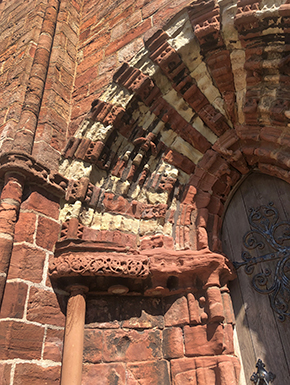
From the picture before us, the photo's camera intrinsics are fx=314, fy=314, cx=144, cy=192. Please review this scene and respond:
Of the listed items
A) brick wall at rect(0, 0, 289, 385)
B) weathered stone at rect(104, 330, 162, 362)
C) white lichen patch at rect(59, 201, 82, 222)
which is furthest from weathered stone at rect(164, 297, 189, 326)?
white lichen patch at rect(59, 201, 82, 222)

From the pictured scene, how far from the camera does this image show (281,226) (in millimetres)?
2912

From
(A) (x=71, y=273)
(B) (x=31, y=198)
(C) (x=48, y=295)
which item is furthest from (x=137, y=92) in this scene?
(C) (x=48, y=295)

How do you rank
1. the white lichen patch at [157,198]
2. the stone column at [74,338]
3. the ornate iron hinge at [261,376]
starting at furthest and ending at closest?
the white lichen patch at [157,198] < the ornate iron hinge at [261,376] < the stone column at [74,338]

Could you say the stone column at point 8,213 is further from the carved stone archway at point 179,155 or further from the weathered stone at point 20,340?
the carved stone archway at point 179,155

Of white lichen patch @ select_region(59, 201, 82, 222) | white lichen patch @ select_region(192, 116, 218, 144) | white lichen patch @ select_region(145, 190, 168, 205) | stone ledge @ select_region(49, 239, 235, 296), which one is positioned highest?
white lichen patch @ select_region(192, 116, 218, 144)

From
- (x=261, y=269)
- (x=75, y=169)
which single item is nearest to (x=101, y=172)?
(x=75, y=169)

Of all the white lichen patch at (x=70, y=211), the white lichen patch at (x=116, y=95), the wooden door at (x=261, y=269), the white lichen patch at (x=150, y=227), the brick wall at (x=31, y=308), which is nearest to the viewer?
the brick wall at (x=31, y=308)

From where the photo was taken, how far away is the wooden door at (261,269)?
8.35ft

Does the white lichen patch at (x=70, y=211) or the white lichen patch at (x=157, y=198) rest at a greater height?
the white lichen patch at (x=157, y=198)

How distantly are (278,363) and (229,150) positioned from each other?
6.36 ft

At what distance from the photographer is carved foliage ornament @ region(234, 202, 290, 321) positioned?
2664mm

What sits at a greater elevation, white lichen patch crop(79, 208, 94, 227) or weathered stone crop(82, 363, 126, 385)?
white lichen patch crop(79, 208, 94, 227)

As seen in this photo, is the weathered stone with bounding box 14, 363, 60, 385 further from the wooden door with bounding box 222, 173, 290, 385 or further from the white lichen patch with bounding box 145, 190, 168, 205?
the white lichen patch with bounding box 145, 190, 168, 205

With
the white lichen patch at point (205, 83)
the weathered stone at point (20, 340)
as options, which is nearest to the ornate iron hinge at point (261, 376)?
the weathered stone at point (20, 340)
